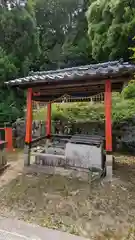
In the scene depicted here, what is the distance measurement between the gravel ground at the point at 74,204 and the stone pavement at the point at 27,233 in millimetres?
135

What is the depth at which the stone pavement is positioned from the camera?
1.93 meters

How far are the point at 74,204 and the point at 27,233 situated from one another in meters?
0.99

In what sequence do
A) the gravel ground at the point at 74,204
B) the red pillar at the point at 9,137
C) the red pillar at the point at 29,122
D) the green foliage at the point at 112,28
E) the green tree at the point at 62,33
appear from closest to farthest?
1. the gravel ground at the point at 74,204
2. the red pillar at the point at 29,122
3. the red pillar at the point at 9,137
4. the green foliage at the point at 112,28
5. the green tree at the point at 62,33

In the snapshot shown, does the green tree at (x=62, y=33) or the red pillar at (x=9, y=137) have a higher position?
the green tree at (x=62, y=33)

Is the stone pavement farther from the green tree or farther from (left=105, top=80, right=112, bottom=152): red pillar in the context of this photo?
the green tree

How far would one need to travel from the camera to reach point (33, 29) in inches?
373

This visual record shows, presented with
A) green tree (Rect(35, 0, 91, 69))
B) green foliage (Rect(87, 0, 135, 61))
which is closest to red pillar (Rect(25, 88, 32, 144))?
green foliage (Rect(87, 0, 135, 61))

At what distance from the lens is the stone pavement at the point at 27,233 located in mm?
1934

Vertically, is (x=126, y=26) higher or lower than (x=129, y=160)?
higher

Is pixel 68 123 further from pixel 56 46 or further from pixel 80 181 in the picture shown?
pixel 56 46

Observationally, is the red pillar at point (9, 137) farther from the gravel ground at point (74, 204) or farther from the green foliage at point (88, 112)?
the gravel ground at point (74, 204)

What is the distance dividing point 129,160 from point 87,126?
2.36m

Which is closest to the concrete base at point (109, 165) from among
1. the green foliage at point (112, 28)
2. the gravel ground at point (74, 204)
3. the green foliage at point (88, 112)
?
the gravel ground at point (74, 204)

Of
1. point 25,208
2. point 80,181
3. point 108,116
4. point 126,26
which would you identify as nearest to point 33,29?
point 126,26
